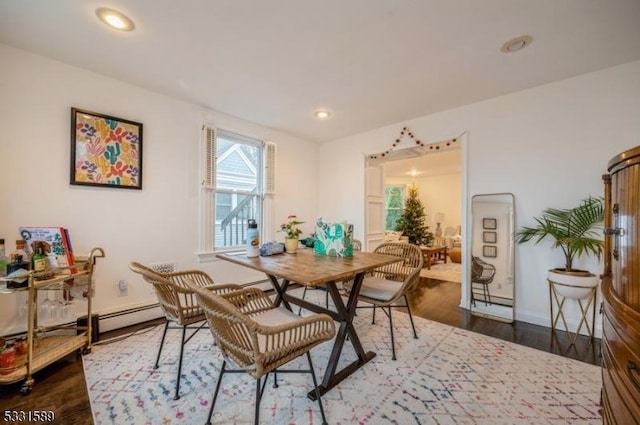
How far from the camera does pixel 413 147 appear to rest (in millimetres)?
3672

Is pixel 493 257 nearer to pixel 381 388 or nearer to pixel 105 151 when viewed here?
pixel 381 388

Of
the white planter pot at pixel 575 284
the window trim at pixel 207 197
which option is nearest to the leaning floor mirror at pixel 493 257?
the white planter pot at pixel 575 284

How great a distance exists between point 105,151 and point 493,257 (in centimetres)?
438

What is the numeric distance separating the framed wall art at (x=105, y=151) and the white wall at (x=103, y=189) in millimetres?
69

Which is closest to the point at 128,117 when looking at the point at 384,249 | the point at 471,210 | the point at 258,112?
the point at 258,112

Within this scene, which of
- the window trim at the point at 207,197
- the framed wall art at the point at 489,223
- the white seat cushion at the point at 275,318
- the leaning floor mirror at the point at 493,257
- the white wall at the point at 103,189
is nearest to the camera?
the white seat cushion at the point at 275,318

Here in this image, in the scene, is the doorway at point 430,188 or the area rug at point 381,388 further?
the doorway at point 430,188

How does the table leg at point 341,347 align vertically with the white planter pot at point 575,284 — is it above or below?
below

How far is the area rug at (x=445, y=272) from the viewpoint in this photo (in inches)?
185

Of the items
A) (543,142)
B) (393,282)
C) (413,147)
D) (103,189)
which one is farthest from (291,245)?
(543,142)

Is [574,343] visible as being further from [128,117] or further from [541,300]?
[128,117]

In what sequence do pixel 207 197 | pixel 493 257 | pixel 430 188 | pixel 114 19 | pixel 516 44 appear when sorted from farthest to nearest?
1. pixel 430 188
2. pixel 207 197
3. pixel 493 257
4. pixel 516 44
5. pixel 114 19

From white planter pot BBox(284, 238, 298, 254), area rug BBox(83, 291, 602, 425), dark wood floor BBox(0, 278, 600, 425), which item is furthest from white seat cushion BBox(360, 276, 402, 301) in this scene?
dark wood floor BBox(0, 278, 600, 425)

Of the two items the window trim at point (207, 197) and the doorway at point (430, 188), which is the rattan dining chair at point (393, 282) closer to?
the doorway at point (430, 188)
